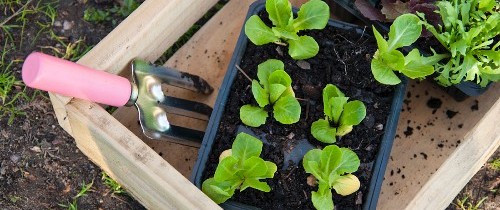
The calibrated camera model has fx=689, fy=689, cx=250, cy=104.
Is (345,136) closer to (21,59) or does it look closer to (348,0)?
(348,0)

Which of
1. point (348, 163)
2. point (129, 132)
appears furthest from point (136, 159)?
point (348, 163)

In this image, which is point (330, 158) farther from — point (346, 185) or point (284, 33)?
point (284, 33)

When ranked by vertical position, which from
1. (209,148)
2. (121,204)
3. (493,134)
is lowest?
(121,204)

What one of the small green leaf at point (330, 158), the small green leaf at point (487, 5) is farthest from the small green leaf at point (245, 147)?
the small green leaf at point (487, 5)

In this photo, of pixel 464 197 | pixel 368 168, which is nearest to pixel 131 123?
pixel 368 168

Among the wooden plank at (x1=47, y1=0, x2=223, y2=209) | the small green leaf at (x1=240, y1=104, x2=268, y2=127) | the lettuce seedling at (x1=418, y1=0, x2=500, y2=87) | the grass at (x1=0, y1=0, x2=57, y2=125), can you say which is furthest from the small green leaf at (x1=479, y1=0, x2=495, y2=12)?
the grass at (x1=0, y1=0, x2=57, y2=125)

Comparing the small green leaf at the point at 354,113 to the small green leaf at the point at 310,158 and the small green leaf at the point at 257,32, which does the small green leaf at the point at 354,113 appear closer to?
the small green leaf at the point at 310,158
